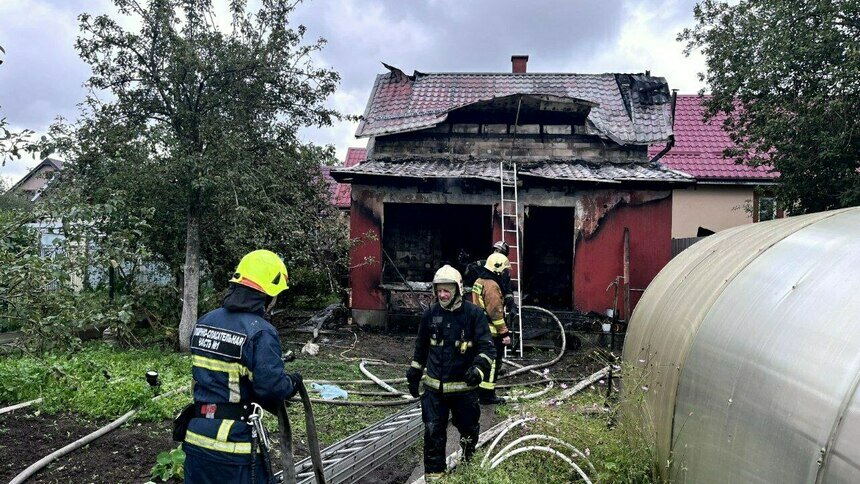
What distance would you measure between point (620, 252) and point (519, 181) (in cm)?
266

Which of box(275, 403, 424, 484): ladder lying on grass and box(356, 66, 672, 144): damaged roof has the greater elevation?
box(356, 66, 672, 144): damaged roof

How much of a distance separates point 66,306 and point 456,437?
4.00 metres

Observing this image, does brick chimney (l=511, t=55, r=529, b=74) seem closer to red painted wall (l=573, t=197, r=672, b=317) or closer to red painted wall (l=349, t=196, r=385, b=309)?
red painted wall (l=573, t=197, r=672, b=317)

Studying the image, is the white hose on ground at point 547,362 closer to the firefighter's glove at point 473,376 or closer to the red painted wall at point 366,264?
the red painted wall at point 366,264

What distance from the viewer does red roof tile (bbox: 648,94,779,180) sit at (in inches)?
747

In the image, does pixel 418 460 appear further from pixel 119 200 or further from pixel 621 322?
pixel 621 322

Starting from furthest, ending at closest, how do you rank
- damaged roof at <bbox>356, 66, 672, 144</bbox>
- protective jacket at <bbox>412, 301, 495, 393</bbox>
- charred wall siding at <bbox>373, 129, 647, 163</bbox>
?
damaged roof at <bbox>356, 66, 672, 144</bbox> → charred wall siding at <bbox>373, 129, 647, 163</bbox> → protective jacket at <bbox>412, 301, 495, 393</bbox>

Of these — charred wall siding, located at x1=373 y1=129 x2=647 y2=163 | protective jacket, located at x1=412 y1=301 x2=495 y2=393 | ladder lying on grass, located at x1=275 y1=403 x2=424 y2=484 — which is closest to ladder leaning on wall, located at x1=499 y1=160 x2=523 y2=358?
charred wall siding, located at x1=373 y1=129 x2=647 y2=163

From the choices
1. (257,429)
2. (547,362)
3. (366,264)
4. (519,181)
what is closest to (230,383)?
(257,429)

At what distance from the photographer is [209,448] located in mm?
3189

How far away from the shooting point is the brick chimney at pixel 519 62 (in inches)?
761

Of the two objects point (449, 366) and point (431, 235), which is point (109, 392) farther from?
point (431, 235)

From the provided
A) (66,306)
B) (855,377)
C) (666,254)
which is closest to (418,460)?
(66,306)

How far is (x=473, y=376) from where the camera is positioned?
15.1ft
